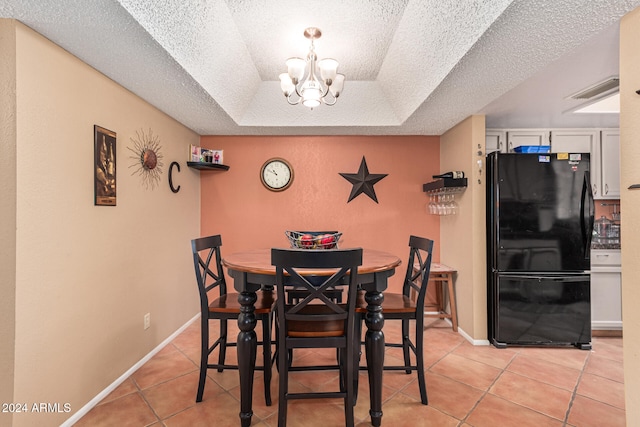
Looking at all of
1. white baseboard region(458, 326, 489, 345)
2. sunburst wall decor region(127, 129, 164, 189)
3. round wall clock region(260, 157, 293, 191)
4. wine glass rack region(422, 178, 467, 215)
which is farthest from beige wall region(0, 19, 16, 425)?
white baseboard region(458, 326, 489, 345)

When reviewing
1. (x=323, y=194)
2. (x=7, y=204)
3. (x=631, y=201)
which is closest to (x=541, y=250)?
(x=631, y=201)

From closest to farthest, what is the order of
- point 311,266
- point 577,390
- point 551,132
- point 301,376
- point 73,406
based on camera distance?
1. point 311,266
2. point 73,406
3. point 577,390
4. point 301,376
5. point 551,132

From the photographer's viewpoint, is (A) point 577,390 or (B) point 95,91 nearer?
(B) point 95,91

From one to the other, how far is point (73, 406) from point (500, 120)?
4.16 m

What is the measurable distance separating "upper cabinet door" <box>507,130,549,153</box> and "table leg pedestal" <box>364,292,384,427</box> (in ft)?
8.77

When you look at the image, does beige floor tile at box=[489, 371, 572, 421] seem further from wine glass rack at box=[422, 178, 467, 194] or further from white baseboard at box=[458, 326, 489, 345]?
wine glass rack at box=[422, 178, 467, 194]

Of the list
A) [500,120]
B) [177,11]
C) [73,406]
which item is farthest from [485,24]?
[73,406]

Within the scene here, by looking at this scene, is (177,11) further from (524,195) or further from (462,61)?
(524,195)

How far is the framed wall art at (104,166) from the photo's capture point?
1.96 m

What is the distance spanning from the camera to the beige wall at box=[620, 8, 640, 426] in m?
1.47

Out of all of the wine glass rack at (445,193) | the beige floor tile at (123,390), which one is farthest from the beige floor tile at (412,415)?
the wine glass rack at (445,193)

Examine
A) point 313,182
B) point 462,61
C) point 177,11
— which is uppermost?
point 177,11

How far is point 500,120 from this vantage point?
10.2 feet

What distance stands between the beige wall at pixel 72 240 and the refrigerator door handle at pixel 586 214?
380 cm
